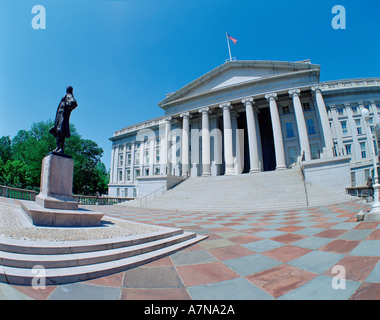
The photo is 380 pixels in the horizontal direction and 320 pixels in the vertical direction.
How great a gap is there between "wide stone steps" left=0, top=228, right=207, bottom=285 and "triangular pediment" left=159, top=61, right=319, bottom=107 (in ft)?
86.6

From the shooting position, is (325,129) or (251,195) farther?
(325,129)

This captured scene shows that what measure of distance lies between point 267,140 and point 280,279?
32.6 meters

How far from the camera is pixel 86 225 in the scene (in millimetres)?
4789

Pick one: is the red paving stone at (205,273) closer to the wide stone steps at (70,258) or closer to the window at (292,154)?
the wide stone steps at (70,258)

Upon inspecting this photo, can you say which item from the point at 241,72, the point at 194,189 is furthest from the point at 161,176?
the point at 241,72

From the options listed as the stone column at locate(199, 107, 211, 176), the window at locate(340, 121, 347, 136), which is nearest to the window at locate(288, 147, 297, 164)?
the window at locate(340, 121, 347, 136)

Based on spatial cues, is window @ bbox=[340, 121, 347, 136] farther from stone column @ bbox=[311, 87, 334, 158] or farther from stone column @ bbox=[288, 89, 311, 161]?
stone column @ bbox=[288, 89, 311, 161]

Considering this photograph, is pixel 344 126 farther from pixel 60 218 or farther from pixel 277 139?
pixel 60 218

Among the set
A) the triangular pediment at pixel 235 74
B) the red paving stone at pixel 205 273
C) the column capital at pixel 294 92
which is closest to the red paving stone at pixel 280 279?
the red paving stone at pixel 205 273

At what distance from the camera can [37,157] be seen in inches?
1066

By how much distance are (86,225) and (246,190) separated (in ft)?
42.8

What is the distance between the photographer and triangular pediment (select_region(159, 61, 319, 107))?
2327 cm

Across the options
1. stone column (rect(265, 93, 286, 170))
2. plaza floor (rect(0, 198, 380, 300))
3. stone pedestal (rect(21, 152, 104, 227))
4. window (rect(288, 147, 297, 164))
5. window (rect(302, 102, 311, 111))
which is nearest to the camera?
plaza floor (rect(0, 198, 380, 300))

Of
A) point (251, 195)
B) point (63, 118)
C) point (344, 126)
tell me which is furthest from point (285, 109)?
point (63, 118)
